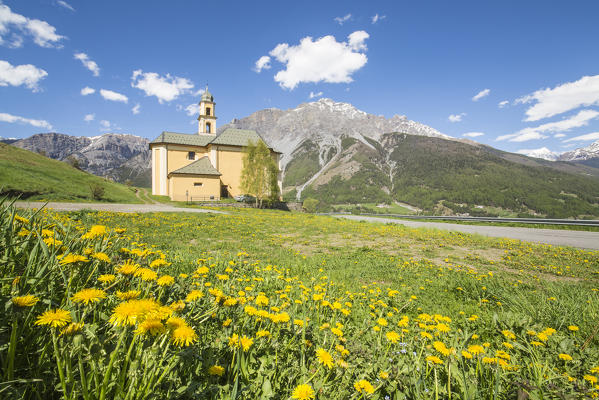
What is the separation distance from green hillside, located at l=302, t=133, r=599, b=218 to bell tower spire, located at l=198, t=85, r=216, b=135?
111m

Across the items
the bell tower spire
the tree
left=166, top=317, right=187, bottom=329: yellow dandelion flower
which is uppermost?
the bell tower spire

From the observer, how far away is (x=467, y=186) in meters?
140

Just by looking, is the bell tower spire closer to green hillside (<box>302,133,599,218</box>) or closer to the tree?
the tree

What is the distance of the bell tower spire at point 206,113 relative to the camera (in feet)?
143

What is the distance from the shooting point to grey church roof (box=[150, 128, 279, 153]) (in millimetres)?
39938

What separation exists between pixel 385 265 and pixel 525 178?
608 feet

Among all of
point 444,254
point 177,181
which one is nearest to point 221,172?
point 177,181

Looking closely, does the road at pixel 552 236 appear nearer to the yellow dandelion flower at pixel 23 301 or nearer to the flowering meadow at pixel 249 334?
the flowering meadow at pixel 249 334

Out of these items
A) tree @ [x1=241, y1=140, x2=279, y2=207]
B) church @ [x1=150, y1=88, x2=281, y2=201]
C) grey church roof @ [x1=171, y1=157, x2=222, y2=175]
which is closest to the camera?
tree @ [x1=241, y1=140, x2=279, y2=207]

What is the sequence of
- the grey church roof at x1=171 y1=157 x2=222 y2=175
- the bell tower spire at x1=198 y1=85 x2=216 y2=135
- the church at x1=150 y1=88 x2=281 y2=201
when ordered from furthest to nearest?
the bell tower spire at x1=198 y1=85 x2=216 y2=135
the church at x1=150 y1=88 x2=281 y2=201
the grey church roof at x1=171 y1=157 x2=222 y2=175

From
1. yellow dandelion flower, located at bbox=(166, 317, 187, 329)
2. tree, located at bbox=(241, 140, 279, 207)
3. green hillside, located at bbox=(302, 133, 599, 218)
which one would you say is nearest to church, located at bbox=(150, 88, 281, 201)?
tree, located at bbox=(241, 140, 279, 207)

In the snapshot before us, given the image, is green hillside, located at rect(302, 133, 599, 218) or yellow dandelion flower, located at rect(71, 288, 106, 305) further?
green hillside, located at rect(302, 133, 599, 218)

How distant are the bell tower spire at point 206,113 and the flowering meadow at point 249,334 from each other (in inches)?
1744

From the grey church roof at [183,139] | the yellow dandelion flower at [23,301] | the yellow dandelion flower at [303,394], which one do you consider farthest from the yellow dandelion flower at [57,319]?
the grey church roof at [183,139]
